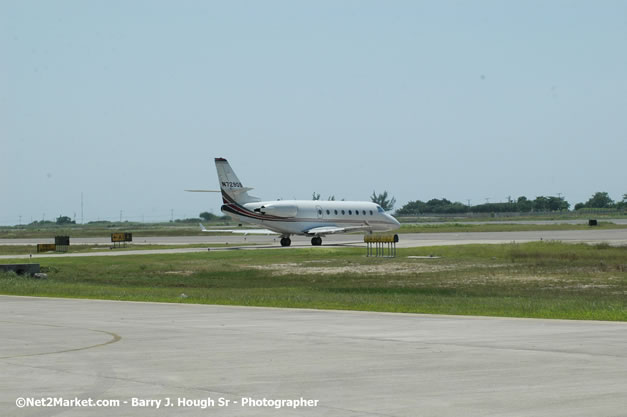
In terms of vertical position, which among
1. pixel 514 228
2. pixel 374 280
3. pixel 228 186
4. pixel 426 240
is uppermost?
pixel 228 186

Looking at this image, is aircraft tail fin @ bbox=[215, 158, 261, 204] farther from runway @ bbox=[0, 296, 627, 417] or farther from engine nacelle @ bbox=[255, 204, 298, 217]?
runway @ bbox=[0, 296, 627, 417]

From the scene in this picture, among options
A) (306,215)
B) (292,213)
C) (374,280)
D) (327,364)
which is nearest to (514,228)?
(306,215)

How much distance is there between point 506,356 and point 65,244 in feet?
226

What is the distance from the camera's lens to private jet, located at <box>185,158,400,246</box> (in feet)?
235

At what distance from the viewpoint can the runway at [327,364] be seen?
10.1 m

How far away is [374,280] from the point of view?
142 feet

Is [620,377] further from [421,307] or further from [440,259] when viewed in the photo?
[440,259]

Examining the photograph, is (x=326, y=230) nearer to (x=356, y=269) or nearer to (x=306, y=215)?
(x=306, y=215)

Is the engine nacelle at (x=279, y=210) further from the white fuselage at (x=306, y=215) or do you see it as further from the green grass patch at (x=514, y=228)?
the green grass patch at (x=514, y=228)

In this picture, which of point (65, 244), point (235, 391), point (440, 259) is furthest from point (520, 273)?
point (65, 244)

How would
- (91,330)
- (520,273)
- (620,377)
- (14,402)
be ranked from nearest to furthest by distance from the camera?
1. (14,402)
2. (620,377)
3. (91,330)
4. (520,273)

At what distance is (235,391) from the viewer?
36.5 ft

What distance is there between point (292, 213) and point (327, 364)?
198 feet

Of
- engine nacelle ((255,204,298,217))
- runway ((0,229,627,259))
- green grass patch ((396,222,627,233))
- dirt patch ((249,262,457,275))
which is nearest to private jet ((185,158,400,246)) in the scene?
engine nacelle ((255,204,298,217))
